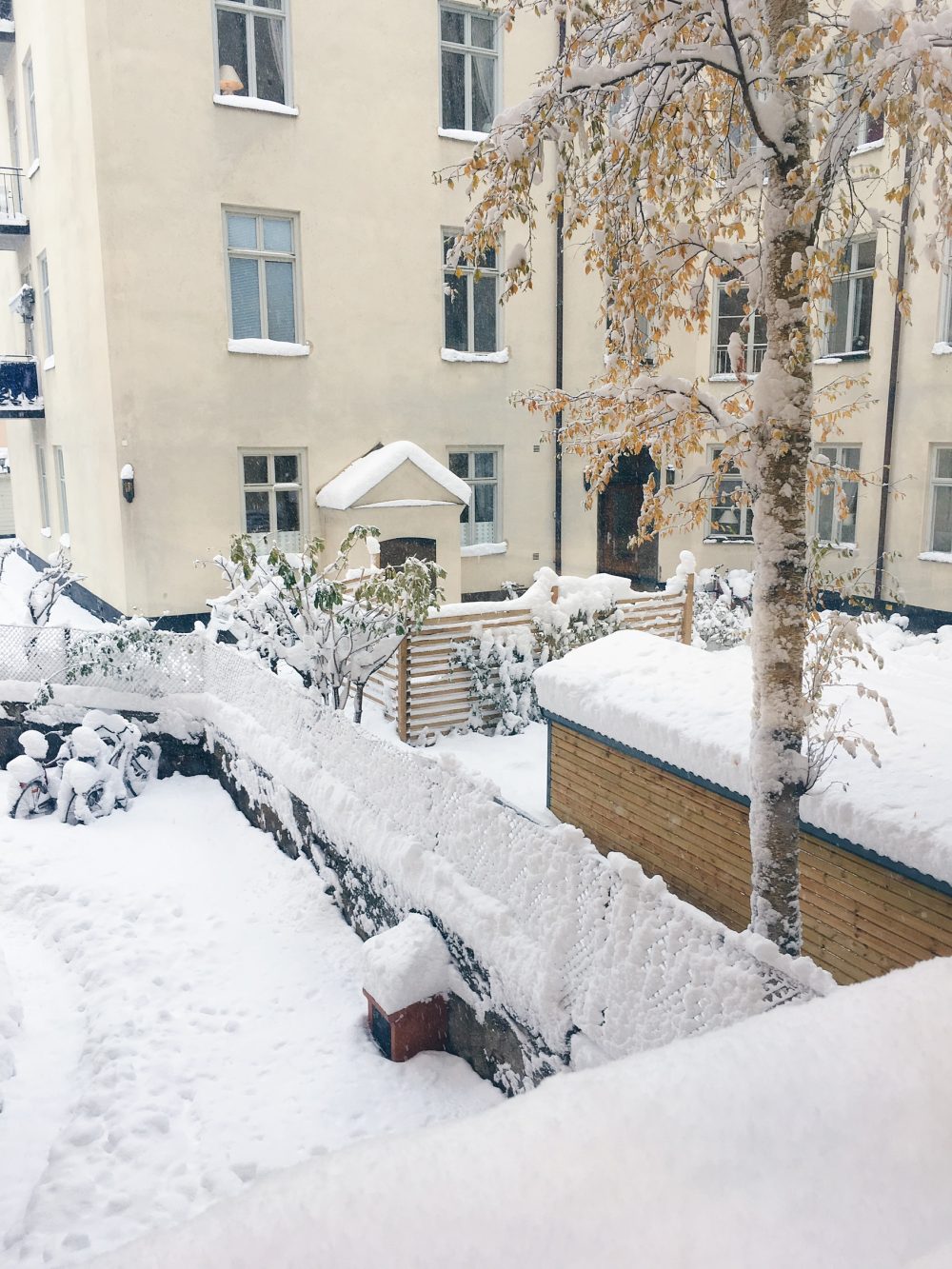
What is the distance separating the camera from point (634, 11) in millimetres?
4078

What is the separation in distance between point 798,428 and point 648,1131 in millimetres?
3142

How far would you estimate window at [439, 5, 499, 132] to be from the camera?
1648 cm

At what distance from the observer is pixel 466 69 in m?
16.7

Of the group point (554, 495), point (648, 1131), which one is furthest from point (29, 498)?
point (648, 1131)

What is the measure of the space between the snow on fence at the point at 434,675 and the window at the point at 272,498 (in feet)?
16.5

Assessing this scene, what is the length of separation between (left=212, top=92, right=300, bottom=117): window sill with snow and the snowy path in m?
11.6

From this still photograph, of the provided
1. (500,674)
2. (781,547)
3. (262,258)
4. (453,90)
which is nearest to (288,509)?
(262,258)

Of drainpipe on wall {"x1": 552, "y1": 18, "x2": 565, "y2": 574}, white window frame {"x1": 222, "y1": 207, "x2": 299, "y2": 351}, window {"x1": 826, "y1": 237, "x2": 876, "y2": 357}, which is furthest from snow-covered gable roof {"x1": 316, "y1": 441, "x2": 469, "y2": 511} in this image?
window {"x1": 826, "y1": 237, "x2": 876, "y2": 357}

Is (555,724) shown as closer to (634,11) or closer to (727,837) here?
(727,837)

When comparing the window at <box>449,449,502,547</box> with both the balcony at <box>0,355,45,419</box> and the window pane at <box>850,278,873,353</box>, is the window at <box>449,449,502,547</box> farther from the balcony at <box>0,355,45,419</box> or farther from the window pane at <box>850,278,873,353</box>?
the balcony at <box>0,355,45,419</box>

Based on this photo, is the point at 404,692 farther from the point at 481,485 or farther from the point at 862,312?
the point at 862,312

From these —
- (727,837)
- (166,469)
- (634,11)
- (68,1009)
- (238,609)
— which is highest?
(634,11)

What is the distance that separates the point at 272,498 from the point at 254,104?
243 inches

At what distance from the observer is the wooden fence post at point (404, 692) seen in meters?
11.1
